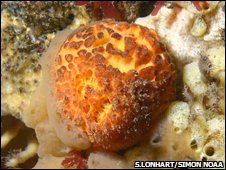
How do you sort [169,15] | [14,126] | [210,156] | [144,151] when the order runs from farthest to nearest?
[14,126] → [169,15] → [144,151] → [210,156]

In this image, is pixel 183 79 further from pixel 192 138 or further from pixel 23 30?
pixel 23 30

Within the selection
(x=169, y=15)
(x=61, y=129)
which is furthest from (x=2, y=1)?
(x=169, y=15)

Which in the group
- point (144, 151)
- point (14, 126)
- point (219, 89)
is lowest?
point (14, 126)

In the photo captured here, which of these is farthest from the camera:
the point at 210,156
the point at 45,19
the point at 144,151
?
the point at 45,19

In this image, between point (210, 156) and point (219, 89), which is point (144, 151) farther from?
point (219, 89)

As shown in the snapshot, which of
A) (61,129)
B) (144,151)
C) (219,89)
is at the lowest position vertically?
(144,151)

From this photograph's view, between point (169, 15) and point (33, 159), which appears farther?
point (33, 159)

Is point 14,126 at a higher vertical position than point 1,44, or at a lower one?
lower

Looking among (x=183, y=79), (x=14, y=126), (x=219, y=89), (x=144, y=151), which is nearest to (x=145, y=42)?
(x=183, y=79)

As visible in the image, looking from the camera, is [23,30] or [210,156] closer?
[210,156]
